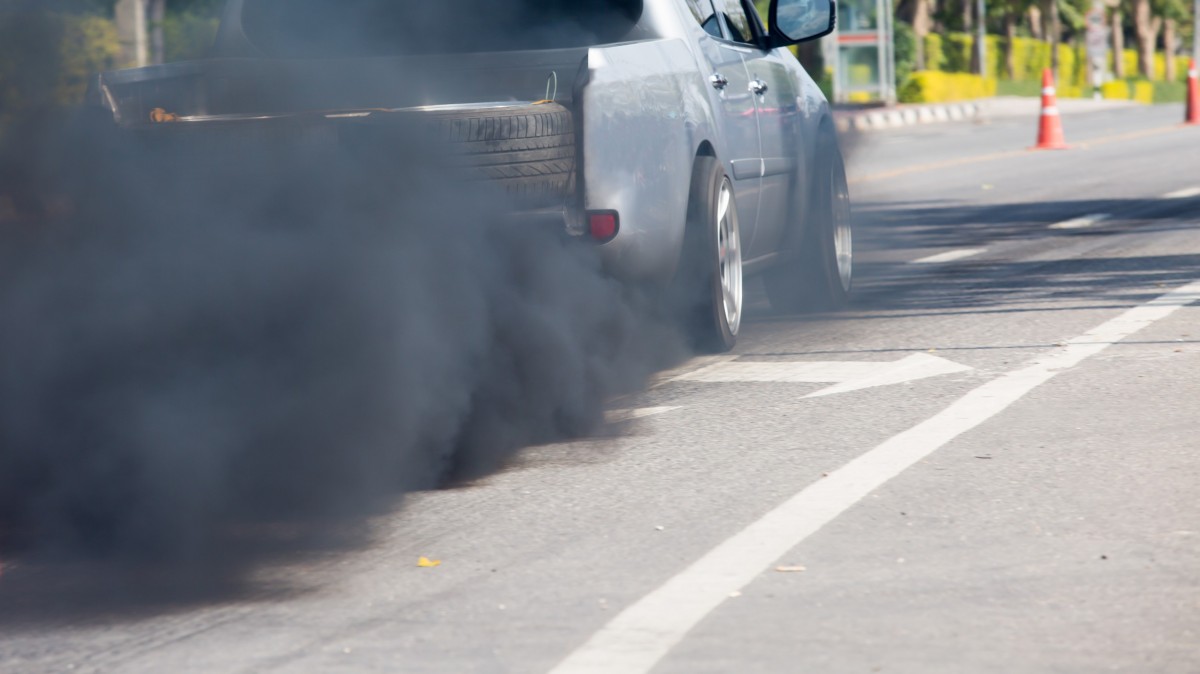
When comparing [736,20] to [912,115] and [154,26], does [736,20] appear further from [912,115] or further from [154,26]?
[912,115]

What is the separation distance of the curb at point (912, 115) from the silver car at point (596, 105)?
23341mm

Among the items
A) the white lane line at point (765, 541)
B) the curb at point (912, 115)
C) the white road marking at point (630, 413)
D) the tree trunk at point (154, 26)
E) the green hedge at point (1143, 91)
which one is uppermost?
the tree trunk at point (154, 26)

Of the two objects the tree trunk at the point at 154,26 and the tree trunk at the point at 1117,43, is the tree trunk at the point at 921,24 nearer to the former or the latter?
the tree trunk at the point at 1117,43

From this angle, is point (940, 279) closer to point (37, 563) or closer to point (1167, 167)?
point (37, 563)

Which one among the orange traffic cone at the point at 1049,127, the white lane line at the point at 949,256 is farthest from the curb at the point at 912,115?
the white lane line at the point at 949,256

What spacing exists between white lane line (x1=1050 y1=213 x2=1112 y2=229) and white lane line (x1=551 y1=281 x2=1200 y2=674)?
19.6ft

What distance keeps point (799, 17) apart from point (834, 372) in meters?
1.74

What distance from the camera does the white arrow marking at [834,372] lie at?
6786 millimetres

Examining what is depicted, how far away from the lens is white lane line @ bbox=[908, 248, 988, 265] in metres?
11.0

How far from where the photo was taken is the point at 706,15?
757 cm

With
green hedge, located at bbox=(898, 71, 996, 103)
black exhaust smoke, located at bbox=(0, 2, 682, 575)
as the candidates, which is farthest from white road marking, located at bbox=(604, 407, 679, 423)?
green hedge, located at bbox=(898, 71, 996, 103)

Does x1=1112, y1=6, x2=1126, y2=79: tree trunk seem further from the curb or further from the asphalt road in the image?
the asphalt road

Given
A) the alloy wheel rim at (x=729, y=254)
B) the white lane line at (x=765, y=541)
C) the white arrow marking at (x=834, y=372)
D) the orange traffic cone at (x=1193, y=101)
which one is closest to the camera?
the white lane line at (x=765, y=541)

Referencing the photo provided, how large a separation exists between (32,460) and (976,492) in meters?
2.41
